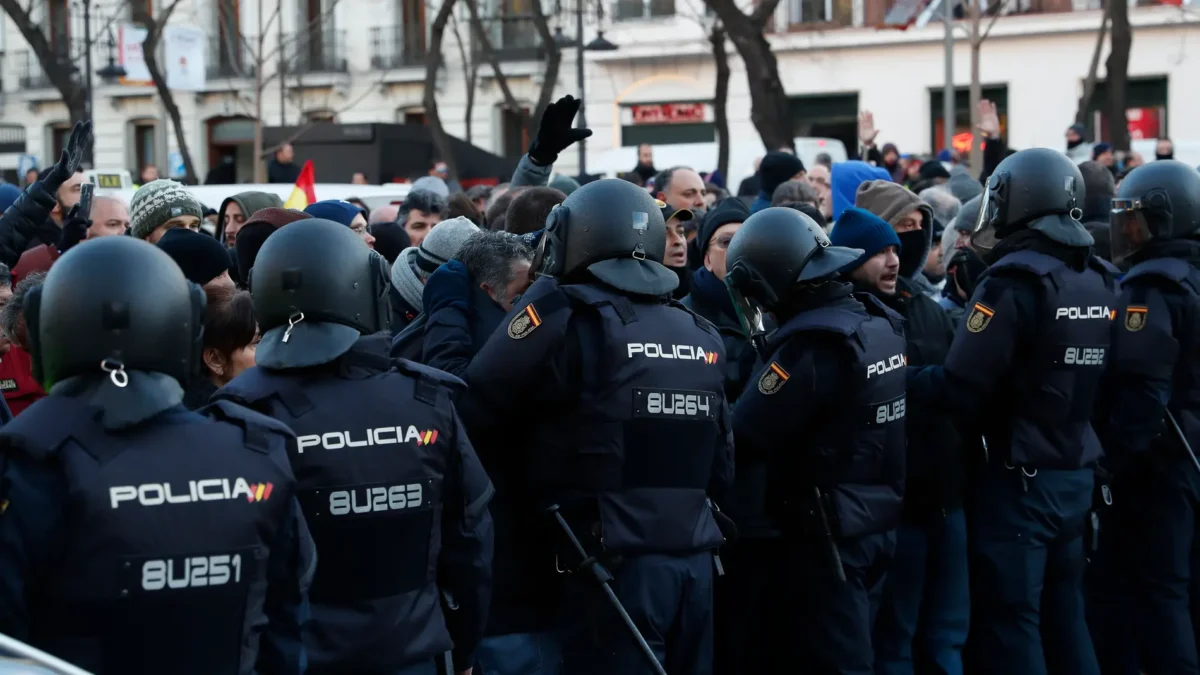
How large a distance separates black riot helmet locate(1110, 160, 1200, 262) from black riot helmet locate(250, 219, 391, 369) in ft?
13.1

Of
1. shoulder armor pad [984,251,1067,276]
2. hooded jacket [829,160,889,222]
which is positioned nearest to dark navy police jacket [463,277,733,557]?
shoulder armor pad [984,251,1067,276]

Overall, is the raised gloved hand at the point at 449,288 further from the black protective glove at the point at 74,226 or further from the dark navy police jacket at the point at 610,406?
the black protective glove at the point at 74,226

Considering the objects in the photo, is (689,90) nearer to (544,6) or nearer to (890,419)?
(544,6)

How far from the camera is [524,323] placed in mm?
4422

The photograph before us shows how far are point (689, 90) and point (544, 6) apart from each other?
3841mm

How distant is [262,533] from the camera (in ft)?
10.3

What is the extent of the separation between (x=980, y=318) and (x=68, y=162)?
374 centimetres

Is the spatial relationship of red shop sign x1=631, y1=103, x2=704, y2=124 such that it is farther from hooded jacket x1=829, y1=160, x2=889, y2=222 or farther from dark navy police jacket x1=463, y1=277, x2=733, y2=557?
dark navy police jacket x1=463, y1=277, x2=733, y2=557

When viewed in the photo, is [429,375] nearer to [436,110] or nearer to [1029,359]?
[1029,359]

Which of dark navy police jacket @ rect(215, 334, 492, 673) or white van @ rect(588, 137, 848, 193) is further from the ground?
white van @ rect(588, 137, 848, 193)

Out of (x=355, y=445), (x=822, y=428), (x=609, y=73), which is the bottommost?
(x=822, y=428)

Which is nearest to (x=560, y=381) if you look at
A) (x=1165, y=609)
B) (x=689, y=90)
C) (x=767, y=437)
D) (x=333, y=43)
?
(x=767, y=437)

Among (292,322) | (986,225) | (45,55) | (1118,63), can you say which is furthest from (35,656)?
(45,55)

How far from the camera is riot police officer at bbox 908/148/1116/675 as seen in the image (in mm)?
5676
